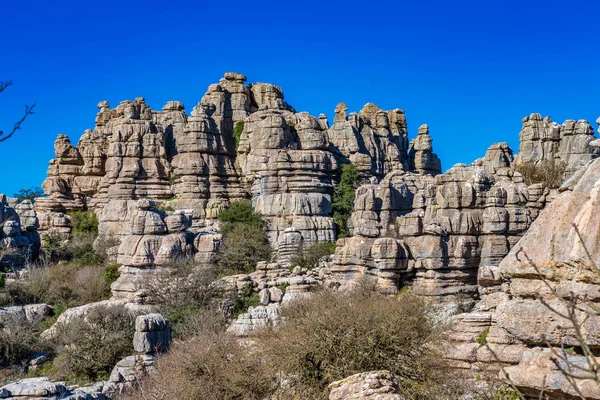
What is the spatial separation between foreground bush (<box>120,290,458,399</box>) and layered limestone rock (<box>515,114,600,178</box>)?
24582 millimetres

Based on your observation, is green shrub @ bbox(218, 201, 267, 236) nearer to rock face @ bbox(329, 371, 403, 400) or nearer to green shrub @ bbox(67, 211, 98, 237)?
green shrub @ bbox(67, 211, 98, 237)

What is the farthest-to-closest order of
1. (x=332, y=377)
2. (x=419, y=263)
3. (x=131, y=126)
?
(x=131, y=126)
(x=419, y=263)
(x=332, y=377)

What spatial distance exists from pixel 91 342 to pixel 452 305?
369 inches

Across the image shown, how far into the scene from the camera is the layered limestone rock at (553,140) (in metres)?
33.9

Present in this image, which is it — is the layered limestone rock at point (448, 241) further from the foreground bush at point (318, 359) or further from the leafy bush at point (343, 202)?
the foreground bush at point (318, 359)

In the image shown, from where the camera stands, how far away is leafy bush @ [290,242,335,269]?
26144mm

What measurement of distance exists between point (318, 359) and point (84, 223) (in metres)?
26.0

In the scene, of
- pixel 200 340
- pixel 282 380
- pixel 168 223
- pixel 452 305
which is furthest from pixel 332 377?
pixel 168 223

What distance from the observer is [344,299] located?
13.7m

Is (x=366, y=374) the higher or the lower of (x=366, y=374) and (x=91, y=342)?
the higher

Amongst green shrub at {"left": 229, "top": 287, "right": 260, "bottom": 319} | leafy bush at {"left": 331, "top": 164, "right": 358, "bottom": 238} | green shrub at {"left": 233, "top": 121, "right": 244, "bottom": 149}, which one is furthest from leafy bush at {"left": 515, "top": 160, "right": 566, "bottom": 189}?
green shrub at {"left": 229, "top": 287, "right": 260, "bottom": 319}

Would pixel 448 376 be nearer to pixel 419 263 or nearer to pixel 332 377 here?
pixel 332 377

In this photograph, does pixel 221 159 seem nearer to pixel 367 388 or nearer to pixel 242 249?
pixel 242 249

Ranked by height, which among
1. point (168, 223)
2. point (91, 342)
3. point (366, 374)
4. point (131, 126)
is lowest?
point (91, 342)
